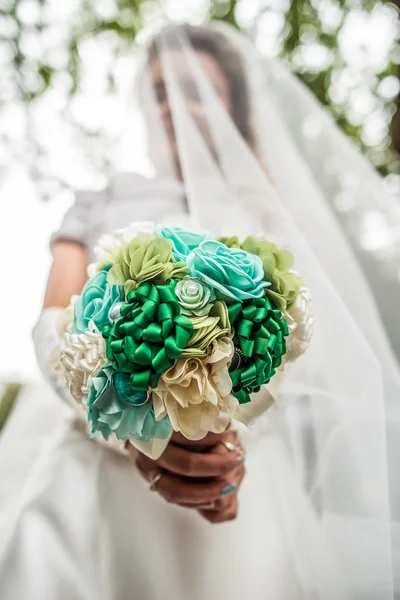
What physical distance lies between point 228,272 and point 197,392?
151 mm

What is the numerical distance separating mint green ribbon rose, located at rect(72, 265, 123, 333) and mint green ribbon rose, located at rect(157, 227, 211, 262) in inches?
3.8

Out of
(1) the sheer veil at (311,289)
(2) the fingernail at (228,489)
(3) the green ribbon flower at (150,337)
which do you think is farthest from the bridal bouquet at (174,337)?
(2) the fingernail at (228,489)

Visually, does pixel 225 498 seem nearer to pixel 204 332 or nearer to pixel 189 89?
pixel 204 332

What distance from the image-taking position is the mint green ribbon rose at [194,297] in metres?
0.58

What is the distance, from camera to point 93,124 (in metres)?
1.89

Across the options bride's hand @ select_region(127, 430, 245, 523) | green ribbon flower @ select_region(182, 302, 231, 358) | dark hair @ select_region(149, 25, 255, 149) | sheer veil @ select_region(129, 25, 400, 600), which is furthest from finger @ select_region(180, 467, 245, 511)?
dark hair @ select_region(149, 25, 255, 149)

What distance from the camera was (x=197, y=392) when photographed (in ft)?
1.87

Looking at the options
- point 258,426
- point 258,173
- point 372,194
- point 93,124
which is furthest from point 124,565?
point 93,124

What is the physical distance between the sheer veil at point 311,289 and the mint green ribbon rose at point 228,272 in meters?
0.18

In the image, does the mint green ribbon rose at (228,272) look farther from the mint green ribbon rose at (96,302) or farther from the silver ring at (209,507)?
the silver ring at (209,507)

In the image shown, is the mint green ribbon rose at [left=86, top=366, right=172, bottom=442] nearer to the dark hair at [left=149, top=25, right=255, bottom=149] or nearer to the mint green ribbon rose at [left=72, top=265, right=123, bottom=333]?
the mint green ribbon rose at [left=72, top=265, right=123, bottom=333]

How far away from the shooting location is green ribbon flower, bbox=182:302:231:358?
1.85 ft

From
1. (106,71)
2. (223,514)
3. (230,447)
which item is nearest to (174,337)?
(230,447)

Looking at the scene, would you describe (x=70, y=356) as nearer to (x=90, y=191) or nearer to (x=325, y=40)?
(x=90, y=191)
